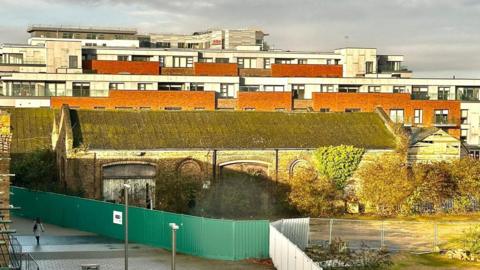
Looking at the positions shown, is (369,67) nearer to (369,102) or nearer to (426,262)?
(369,102)

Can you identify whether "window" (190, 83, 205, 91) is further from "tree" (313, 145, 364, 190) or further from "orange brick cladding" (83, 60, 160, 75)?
"tree" (313, 145, 364, 190)

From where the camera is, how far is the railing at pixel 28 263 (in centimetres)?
3253

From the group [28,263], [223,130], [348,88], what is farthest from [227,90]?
[28,263]

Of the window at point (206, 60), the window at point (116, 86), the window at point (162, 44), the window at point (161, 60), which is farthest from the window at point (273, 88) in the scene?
the window at point (162, 44)

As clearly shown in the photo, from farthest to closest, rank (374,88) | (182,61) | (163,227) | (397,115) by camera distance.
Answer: (182,61), (374,88), (397,115), (163,227)

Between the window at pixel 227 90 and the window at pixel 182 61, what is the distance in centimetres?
1239

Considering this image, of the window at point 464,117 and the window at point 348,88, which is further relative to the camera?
the window at point 464,117

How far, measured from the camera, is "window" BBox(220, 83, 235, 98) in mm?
80000

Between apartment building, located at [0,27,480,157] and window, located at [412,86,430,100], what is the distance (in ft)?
0.39

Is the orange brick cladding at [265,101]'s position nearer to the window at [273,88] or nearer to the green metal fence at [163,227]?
the window at [273,88]

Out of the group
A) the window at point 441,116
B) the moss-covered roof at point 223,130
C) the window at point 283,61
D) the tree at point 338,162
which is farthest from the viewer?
the window at point 283,61

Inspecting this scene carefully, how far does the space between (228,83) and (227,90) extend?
78 centimetres

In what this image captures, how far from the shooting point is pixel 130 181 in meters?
51.7

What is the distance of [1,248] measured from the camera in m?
28.7
